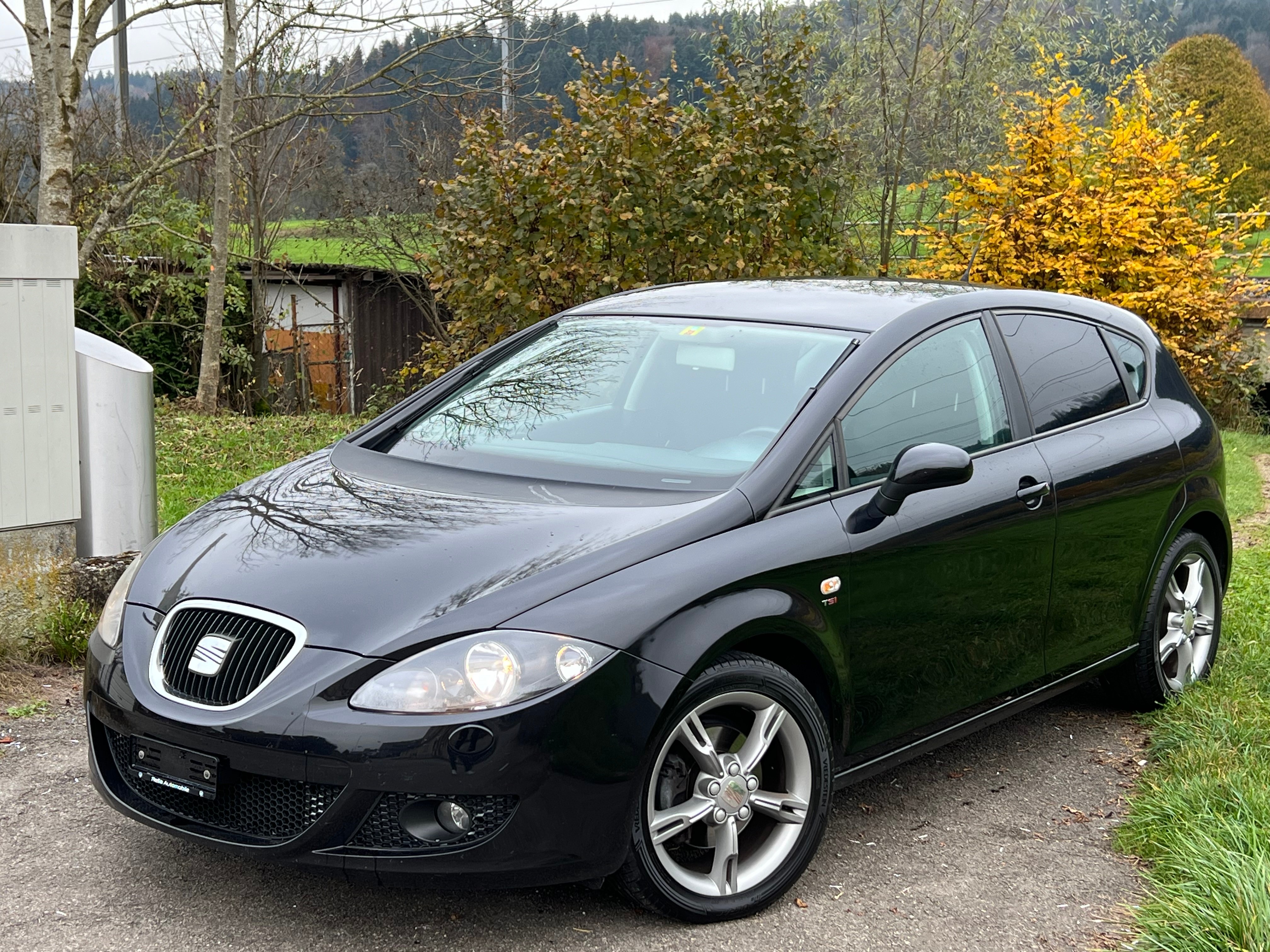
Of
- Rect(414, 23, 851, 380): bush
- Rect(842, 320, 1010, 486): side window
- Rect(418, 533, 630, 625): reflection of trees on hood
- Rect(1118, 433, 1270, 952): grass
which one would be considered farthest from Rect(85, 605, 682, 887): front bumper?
Rect(414, 23, 851, 380): bush

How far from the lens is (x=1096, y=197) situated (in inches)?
691

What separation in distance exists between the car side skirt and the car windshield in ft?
3.00

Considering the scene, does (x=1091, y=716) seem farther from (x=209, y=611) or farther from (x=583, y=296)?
(x=583, y=296)

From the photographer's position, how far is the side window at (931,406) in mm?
3998

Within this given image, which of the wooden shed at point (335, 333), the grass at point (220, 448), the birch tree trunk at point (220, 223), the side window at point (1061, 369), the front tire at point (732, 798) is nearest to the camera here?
the front tire at point (732, 798)

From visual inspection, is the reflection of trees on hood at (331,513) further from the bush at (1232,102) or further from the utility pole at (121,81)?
the bush at (1232,102)

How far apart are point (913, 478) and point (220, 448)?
9203 millimetres

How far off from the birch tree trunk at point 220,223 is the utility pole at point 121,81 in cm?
420

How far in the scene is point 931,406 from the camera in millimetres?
4258

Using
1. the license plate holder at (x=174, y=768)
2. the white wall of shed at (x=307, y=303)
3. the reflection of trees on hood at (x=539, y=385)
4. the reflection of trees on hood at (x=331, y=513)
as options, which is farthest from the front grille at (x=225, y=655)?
the white wall of shed at (x=307, y=303)

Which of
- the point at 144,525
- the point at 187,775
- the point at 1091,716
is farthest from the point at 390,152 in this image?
the point at 187,775

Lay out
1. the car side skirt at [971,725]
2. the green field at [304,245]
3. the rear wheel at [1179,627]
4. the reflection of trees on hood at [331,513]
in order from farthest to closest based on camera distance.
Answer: the green field at [304,245] < the rear wheel at [1179,627] < the car side skirt at [971,725] < the reflection of trees on hood at [331,513]

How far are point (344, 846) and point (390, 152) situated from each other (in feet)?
64.0

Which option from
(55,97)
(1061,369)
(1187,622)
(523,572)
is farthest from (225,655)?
(55,97)
